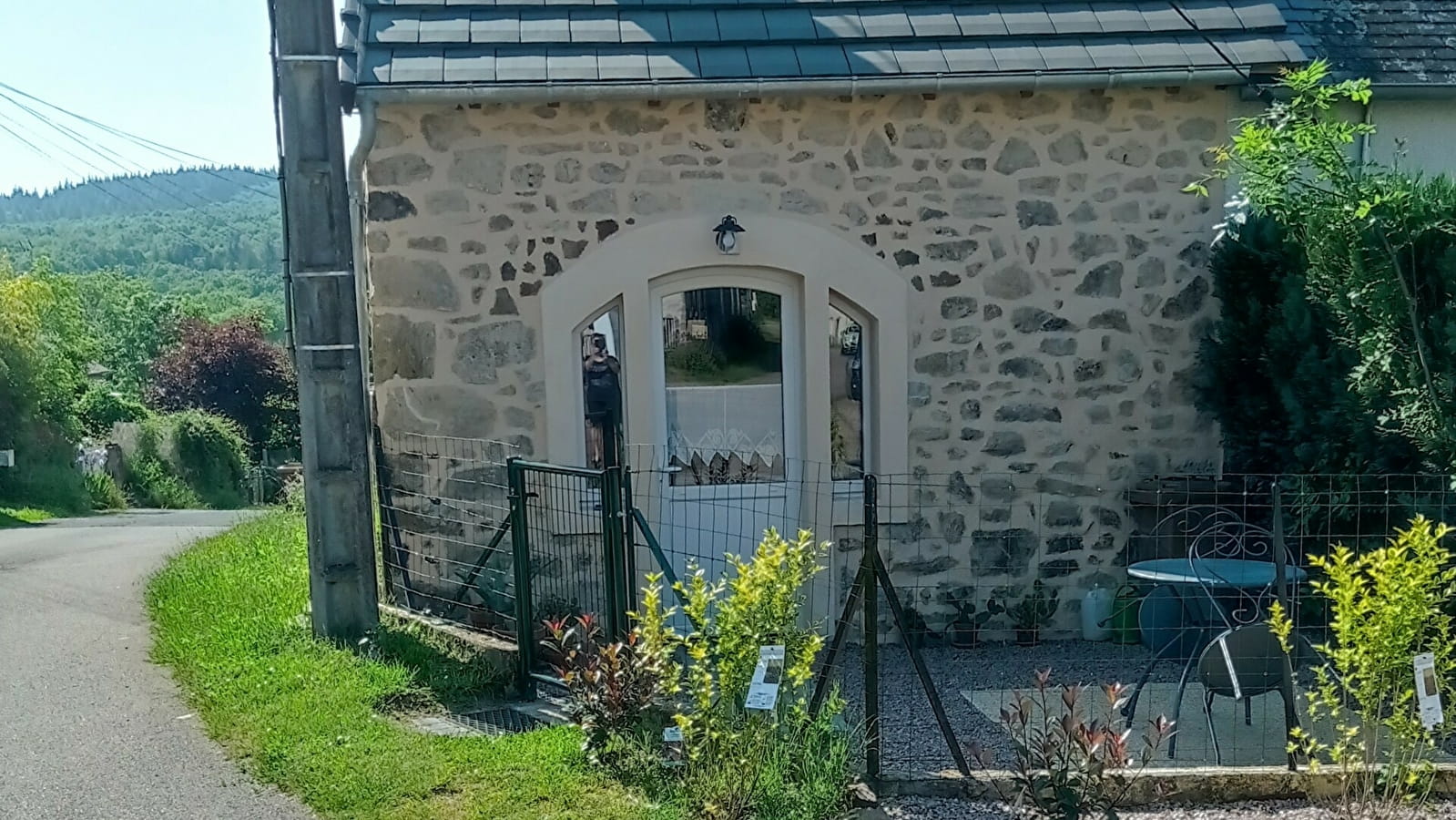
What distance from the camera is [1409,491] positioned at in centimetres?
563

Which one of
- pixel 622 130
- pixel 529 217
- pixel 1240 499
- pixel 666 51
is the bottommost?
pixel 1240 499

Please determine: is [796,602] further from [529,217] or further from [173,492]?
[173,492]

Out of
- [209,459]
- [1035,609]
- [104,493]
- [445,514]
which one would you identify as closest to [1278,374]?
[1035,609]

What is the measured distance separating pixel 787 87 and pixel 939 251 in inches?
53.1

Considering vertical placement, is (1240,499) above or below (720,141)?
below

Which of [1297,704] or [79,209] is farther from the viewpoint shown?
[79,209]

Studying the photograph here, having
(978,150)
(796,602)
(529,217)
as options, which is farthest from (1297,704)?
(529,217)

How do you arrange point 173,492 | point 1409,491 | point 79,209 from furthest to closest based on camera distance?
1. point 79,209
2. point 173,492
3. point 1409,491

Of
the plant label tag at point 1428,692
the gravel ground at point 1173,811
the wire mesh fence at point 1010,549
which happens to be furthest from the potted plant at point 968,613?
the plant label tag at point 1428,692

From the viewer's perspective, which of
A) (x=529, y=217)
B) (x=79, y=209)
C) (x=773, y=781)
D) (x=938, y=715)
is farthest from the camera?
(x=79, y=209)

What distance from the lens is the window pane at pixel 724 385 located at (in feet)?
24.1

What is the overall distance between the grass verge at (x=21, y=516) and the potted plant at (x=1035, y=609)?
17.1 metres

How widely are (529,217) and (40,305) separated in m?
21.9

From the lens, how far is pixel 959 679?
6695 millimetres
